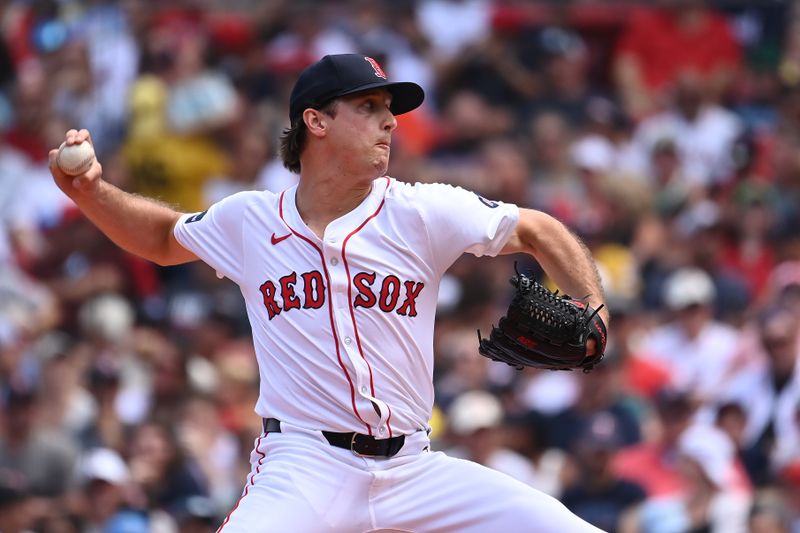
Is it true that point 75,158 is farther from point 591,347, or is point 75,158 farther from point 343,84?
point 591,347

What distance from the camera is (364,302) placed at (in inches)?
192

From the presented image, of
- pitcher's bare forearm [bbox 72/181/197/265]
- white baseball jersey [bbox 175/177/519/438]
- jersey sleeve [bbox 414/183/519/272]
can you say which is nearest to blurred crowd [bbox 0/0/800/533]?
pitcher's bare forearm [bbox 72/181/197/265]

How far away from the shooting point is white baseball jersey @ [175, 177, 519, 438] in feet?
15.9

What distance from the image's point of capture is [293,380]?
493 centimetres

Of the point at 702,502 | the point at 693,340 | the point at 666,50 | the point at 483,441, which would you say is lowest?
the point at 702,502

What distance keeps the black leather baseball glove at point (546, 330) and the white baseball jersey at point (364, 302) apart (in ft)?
0.87

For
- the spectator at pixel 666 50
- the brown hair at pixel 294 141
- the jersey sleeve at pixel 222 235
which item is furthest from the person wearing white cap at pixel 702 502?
the spectator at pixel 666 50

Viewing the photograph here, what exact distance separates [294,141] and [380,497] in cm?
132

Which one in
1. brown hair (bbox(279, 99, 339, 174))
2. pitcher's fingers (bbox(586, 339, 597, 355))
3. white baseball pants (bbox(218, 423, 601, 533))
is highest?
brown hair (bbox(279, 99, 339, 174))

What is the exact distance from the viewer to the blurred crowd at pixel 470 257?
841 centimetres

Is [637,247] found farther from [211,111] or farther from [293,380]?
[293,380]

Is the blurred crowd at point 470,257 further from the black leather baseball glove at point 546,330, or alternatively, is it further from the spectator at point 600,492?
the black leather baseball glove at point 546,330

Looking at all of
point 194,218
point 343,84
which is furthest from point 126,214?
point 343,84

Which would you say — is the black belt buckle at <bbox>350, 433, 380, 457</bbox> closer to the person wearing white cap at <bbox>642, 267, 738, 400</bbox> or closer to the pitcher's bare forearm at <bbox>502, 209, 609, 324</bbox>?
the pitcher's bare forearm at <bbox>502, 209, 609, 324</bbox>
